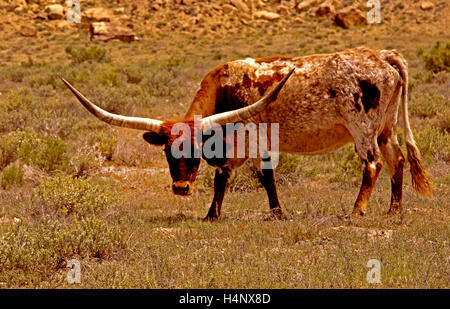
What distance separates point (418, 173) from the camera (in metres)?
6.76

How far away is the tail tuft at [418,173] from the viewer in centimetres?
674

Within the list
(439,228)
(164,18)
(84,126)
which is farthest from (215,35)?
(439,228)

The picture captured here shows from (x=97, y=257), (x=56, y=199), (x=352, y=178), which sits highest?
(x=97, y=257)

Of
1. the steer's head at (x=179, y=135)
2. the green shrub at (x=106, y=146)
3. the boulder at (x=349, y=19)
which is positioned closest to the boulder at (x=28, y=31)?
the boulder at (x=349, y=19)

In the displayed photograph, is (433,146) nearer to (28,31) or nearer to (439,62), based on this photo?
(439,62)

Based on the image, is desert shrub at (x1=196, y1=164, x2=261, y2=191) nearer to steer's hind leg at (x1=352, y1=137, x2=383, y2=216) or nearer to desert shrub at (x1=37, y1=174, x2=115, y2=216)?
desert shrub at (x1=37, y1=174, x2=115, y2=216)

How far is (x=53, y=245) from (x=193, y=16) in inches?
1499

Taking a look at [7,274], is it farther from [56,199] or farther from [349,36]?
[349,36]

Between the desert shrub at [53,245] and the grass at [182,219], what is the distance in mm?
11

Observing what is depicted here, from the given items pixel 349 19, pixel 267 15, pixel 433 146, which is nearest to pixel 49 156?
pixel 433 146

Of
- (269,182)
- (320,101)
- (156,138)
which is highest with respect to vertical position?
(320,101)
